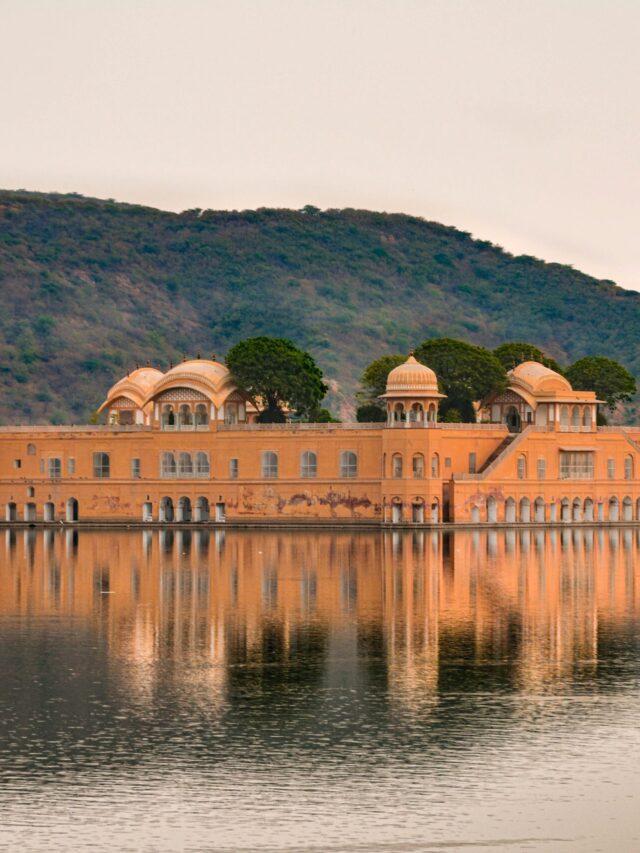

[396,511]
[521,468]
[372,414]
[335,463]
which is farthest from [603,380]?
[396,511]

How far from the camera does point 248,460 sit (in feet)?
299

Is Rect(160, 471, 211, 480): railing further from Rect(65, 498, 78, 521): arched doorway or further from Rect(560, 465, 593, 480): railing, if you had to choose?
Rect(560, 465, 593, 480): railing

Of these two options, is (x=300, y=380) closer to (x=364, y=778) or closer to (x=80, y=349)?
(x=364, y=778)

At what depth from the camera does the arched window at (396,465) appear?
87675 millimetres

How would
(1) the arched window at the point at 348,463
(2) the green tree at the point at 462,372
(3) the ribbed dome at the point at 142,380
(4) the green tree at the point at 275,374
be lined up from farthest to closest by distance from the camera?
(3) the ribbed dome at the point at 142,380 < (2) the green tree at the point at 462,372 < (4) the green tree at the point at 275,374 < (1) the arched window at the point at 348,463

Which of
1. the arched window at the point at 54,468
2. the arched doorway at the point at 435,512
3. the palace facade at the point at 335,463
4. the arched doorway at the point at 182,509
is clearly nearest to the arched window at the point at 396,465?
the palace facade at the point at 335,463

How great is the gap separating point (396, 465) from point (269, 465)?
6.64 meters

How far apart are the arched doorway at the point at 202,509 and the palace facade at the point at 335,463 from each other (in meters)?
0.07

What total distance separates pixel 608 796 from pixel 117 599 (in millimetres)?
26593

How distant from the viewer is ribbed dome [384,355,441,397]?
87.7 m

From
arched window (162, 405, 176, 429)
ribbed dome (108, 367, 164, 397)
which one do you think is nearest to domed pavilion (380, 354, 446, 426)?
arched window (162, 405, 176, 429)

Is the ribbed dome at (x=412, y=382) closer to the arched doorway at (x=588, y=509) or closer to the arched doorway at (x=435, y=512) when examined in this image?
the arched doorway at (x=435, y=512)

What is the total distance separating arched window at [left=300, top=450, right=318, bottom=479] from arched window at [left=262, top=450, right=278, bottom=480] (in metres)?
1.28

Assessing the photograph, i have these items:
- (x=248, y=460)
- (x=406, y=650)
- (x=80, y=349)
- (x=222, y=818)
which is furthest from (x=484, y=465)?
(x=80, y=349)
